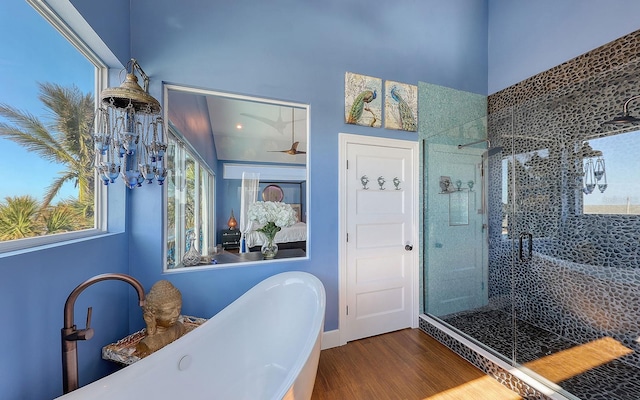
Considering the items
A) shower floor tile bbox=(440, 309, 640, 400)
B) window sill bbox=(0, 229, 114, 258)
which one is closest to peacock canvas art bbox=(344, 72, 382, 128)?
window sill bbox=(0, 229, 114, 258)

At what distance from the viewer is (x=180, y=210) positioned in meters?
1.96

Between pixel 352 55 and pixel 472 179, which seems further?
pixel 472 179

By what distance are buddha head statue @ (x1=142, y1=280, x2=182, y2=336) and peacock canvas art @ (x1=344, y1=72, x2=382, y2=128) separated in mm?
2011

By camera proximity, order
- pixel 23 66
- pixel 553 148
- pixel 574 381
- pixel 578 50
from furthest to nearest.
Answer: pixel 553 148 → pixel 578 50 → pixel 574 381 → pixel 23 66

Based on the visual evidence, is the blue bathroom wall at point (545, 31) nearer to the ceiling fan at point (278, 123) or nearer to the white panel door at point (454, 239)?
the white panel door at point (454, 239)

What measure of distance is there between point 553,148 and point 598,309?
1.56m

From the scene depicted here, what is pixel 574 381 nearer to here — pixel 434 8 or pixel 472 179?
pixel 472 179

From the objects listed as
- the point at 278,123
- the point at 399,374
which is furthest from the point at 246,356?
the point at 278,123

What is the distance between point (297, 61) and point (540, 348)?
135 inches

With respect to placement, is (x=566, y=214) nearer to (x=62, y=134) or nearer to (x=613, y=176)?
(x=613, y=176)

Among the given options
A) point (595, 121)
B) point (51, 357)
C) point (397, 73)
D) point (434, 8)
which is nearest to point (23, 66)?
point (51, 357)

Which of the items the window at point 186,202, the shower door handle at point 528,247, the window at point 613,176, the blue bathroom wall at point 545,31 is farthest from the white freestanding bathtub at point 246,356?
the blue bathroom wall at point 545,31

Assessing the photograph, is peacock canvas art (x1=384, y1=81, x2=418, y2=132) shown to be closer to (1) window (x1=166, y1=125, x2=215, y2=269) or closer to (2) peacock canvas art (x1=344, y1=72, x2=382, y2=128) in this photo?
→ (2) peacock canvas art (x1=344, y1=72, x2=382, y2=128)

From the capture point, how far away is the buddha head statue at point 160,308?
4.51 ft
